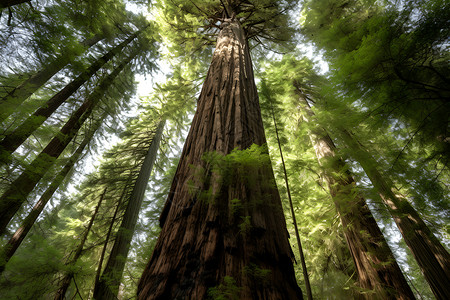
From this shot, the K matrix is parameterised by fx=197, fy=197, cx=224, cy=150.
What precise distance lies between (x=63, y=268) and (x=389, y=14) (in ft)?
20.2

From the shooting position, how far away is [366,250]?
3.90 meters

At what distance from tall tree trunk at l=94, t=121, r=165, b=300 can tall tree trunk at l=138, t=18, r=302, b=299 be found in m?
1.65

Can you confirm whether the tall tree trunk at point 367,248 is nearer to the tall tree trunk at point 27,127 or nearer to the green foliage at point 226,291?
the green foliage at point 226,291

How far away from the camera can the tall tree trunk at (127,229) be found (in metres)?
4.18

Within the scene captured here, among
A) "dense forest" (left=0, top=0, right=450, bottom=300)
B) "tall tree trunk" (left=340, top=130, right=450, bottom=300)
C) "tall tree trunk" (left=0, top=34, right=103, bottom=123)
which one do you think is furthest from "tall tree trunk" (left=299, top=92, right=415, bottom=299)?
"tall tree trunk" (left=0, top=34, right=103, bottom=123)

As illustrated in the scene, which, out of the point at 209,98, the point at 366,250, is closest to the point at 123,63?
the point at 209,98

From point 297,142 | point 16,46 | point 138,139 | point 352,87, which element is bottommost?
point 352,87

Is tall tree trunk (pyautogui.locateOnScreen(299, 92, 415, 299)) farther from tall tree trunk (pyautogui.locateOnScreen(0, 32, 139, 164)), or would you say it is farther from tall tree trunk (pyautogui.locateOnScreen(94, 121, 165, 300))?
tall tree trunk (pyautogui.locateOnScreen(0, 32, 139, 164))

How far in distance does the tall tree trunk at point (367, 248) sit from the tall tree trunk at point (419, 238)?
37 cm

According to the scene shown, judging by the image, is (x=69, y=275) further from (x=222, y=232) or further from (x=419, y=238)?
(x=419, y=238)

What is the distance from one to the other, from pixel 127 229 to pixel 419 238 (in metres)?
6.24

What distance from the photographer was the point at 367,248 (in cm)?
388

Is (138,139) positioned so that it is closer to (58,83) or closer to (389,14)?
(58,83)

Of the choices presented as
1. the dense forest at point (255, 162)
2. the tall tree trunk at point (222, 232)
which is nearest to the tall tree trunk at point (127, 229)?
the dense forest at point (255, 162)
